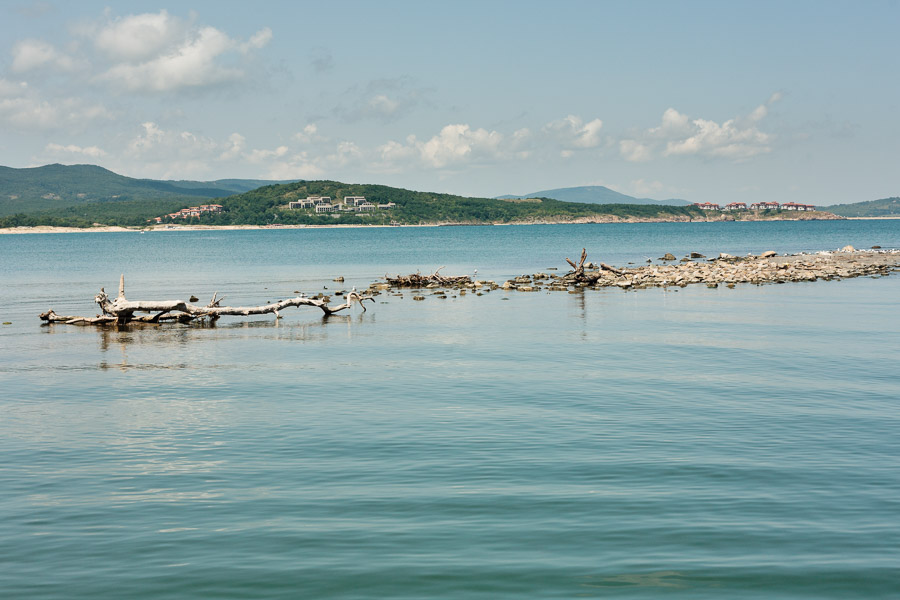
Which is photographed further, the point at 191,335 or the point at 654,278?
the point at 654,278

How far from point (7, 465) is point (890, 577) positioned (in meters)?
15.4

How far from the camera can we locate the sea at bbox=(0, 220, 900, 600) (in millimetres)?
10242

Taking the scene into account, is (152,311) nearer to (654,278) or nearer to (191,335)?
(191,335)

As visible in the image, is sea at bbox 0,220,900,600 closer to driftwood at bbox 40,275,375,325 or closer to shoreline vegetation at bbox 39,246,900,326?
driftwood at bbox 40,275,375,325

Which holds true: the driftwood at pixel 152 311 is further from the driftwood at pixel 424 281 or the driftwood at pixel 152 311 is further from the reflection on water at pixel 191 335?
the driftwood at pixel 424 281

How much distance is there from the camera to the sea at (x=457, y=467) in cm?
1024

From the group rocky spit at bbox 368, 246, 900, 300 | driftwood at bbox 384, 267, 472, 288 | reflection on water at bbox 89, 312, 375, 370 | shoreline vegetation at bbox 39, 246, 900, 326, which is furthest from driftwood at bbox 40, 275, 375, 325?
driftwood at bbox 384, 267, 472, 288

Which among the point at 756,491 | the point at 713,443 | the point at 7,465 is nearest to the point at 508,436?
the point at 713,443

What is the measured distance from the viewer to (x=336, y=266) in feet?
289

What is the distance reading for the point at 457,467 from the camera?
1450 cm

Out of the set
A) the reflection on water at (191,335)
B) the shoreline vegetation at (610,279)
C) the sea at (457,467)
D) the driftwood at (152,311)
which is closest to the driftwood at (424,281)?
the shoreline vegetation at (610,279)

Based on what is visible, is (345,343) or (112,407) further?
(345,343)

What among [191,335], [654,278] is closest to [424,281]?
[654,278]

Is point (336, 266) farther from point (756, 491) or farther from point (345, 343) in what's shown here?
point (756, 491)
